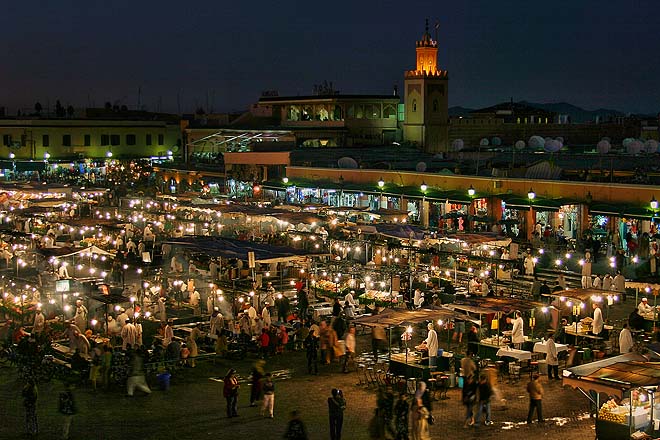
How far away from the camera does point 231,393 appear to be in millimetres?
15797

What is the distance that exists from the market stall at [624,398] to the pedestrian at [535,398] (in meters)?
0.92

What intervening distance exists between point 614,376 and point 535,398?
64.1 inches

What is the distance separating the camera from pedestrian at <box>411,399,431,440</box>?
1380 cm

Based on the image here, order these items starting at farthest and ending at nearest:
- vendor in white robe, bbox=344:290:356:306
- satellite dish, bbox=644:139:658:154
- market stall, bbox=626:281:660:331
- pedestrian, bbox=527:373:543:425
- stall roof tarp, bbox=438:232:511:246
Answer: satellite dish, bbox=644:139:658:154, stall roof tarp, bbox=438:232:511:246, vendor in white robe, bbox=344:290:356:306, market stall, bbox=626:281:660:331, pedestrian, bbox=527:373:543:425

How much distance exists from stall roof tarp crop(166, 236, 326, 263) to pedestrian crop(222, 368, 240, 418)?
8698 mm

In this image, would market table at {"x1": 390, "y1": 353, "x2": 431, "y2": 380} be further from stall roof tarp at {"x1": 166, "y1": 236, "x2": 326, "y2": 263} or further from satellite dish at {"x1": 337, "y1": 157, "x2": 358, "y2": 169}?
satellite dish at {"x1": 337, "y1": 157, "x2": 358, "y2": 169}

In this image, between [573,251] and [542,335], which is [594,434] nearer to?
[542,335]

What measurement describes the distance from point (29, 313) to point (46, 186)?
72.4 feet

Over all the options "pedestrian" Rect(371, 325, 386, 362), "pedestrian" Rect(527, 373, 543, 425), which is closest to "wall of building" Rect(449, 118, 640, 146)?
"pedestrian" Rect(371, 325, 386, 362)

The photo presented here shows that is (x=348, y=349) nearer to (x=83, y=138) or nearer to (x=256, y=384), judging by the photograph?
(x=256, y=384)

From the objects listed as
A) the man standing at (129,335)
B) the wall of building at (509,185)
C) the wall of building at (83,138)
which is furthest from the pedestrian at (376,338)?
the wall of building at (83,138)

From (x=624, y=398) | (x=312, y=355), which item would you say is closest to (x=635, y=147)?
(x=312, y=355)

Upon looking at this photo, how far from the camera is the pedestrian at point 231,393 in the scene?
15742 millimetres

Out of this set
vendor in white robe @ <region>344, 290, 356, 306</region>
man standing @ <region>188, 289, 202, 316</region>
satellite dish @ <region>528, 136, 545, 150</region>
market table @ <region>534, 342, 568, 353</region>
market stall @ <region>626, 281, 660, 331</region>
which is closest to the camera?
market table @ <region>534, 342, 568, 353</region>
